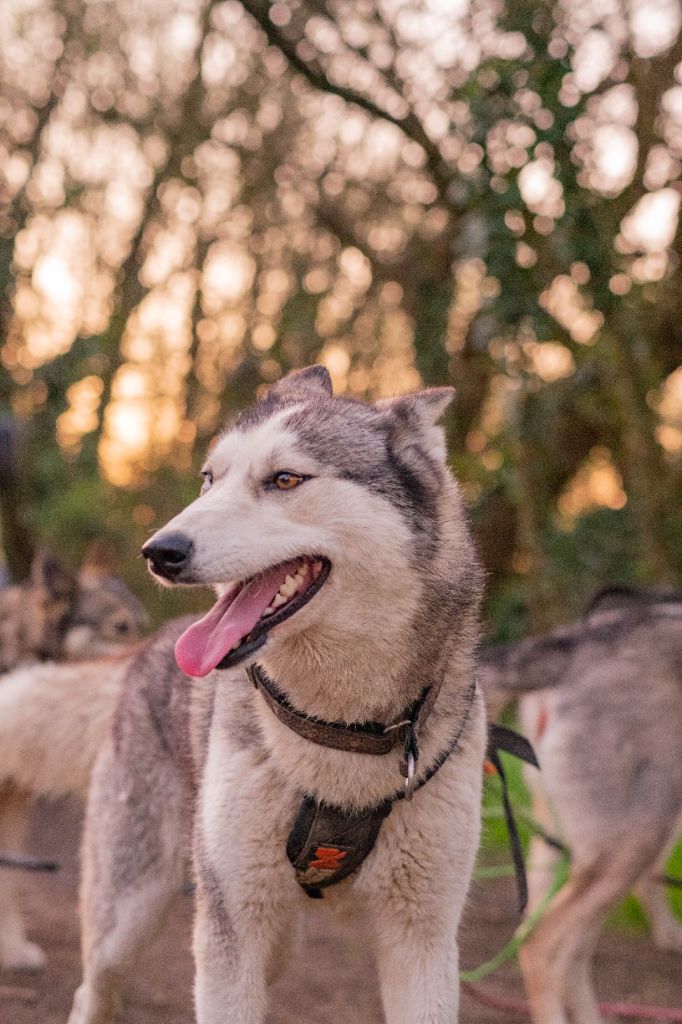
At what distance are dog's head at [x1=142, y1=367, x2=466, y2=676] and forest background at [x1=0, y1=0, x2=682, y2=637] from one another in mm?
3611

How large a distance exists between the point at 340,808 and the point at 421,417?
948 millimetres

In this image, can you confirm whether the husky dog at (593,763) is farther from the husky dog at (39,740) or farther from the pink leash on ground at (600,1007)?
the husky dog at (39,740)

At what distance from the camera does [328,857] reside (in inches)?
104

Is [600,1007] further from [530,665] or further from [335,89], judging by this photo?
[335,89]

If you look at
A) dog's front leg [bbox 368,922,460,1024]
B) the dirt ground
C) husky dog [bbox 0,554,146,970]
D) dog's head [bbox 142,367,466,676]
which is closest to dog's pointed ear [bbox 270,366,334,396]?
dog's head [bbox 142,367,466,676]

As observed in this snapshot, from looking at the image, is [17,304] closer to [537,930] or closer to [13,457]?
[13,457]

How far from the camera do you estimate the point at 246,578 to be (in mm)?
2504

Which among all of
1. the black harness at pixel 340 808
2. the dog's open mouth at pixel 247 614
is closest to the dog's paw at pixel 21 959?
the black harness at pixel 340 808

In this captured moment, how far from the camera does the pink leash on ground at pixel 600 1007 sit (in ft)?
14.1

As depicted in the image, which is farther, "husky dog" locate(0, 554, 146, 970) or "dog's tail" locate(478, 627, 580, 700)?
"dog's tail" locate(478, 627, 580, 700)

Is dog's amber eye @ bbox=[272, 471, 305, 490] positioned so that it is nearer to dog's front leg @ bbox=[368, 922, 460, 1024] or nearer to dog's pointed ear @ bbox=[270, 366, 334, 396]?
dog's pointed ear @ bbox=[270, 366, 334, 396]

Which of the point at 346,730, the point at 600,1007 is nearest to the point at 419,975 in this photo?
the point at 346,730

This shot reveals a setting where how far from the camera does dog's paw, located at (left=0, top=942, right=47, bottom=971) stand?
442 cm

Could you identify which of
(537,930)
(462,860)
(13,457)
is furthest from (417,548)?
(13,457)
